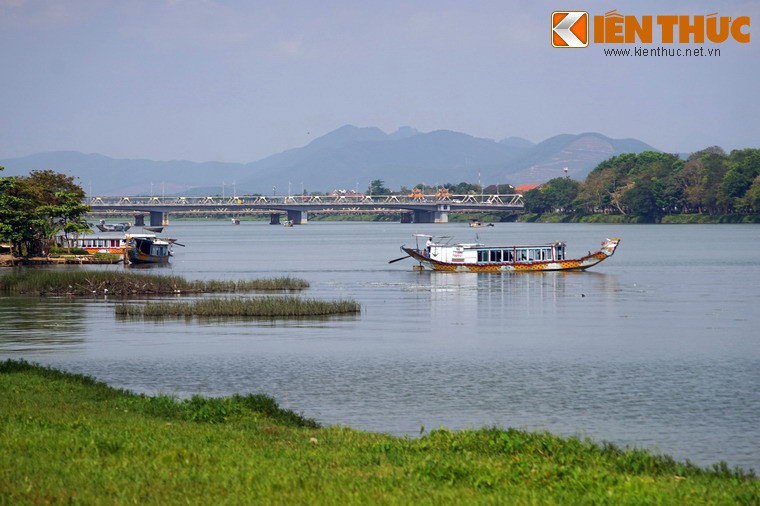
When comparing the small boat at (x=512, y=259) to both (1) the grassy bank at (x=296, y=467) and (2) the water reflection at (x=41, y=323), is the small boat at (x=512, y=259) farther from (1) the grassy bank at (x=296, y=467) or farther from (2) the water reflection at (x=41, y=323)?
(1) the grassy bank at (x=296, y=467)

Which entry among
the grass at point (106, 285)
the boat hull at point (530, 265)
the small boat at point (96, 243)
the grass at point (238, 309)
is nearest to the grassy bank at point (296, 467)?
the grass at point (238, 309)

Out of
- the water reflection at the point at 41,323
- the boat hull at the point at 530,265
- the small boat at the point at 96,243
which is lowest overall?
the boat hull at the point at 530,265

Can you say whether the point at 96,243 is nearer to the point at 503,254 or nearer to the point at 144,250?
the point at 144,250

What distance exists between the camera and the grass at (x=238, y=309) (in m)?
52.7

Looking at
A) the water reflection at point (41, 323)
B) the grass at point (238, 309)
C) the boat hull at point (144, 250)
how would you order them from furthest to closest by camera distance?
the boat hull at point (144, 250), the grass at point (238, 309), the water reflection at point (41, 323)

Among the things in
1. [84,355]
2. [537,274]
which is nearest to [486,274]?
[537,274]

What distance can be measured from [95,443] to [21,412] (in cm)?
422

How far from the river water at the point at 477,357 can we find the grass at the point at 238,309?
1.80 meters

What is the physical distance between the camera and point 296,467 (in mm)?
15500

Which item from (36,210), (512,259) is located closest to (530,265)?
(512,259)

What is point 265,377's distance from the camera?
33719 mm

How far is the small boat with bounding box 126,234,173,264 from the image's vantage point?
4144 inches

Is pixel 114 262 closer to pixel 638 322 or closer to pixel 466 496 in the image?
pixel 638 322

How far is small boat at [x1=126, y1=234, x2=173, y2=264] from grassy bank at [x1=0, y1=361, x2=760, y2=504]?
3366 inches
